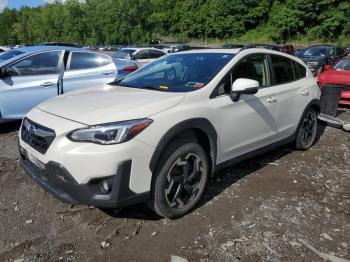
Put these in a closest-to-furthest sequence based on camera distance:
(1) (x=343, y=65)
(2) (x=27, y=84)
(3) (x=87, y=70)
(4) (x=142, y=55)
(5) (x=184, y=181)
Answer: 1. (5) (x=184, y=181)
2. (2) (x=27, y=84)
3. (3) (x=87, y=70)
4. (1) (x=343, y=65)
5. (4) (x=142, y=55)

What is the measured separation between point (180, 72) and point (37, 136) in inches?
69.7

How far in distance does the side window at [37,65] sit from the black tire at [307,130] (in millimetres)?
4501

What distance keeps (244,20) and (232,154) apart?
61.8 meters

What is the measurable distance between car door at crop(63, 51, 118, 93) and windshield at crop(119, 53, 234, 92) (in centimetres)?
250

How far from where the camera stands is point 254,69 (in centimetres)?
420

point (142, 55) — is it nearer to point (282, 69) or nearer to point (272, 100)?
point (282, 69)

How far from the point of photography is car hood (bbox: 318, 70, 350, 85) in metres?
8.80

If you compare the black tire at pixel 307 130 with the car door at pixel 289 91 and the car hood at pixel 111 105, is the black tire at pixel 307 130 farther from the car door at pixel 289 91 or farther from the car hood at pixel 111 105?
the car hood at pixel 111 105

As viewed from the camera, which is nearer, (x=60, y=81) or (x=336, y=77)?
(x=60, y=81)

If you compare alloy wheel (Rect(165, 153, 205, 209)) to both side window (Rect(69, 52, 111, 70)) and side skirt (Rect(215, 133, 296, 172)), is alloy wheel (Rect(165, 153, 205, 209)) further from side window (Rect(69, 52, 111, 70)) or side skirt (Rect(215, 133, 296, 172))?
side window (Rect(69, 52, 111, 70))

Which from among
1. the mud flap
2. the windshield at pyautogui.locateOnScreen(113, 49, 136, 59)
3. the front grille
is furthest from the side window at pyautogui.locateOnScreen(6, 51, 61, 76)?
the windshield at pyautogui.locateOnScreen(113, 49, 136, 59)

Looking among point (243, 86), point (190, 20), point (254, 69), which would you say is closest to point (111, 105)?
point (243, 86)

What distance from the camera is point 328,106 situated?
7617mm

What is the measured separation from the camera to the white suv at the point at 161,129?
109 inches
